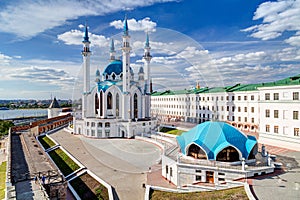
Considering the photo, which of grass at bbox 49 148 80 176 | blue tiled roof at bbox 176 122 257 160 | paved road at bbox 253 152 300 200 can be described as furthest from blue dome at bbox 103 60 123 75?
paved road at bbox 253 152 300 200

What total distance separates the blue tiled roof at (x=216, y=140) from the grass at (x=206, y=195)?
2.93 metres

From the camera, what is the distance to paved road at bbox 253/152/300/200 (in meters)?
10.5

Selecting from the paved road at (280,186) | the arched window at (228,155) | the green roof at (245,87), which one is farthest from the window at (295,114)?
the arched window at (228,155)

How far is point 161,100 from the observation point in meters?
54.7

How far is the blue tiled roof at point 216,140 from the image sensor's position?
14594 mm

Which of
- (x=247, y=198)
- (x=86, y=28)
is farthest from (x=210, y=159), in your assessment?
(x=86, y=28)

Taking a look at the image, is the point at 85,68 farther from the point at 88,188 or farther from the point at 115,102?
the point at 88,188

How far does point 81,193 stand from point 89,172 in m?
2.42

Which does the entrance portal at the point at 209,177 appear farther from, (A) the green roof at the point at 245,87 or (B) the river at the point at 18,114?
(B) the river at the point at 18,114

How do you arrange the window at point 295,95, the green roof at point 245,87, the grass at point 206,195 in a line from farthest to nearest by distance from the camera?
the green roof at point 245,87
the window at point 295,95
the grass at point 206,195

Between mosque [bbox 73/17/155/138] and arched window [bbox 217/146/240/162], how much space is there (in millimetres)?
20169

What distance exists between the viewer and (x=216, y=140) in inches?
586

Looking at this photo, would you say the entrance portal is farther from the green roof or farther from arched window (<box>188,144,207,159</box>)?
the green roof

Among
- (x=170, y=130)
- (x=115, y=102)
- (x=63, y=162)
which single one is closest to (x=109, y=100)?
(x=115, y=102)
